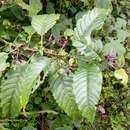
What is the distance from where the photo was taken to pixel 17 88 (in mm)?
1274

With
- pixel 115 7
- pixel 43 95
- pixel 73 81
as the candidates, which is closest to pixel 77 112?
pixel 73 81

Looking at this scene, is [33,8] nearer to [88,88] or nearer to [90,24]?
[90,24]

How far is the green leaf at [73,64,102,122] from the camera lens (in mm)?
1132

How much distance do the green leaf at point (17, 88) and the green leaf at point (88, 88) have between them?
0.42ft

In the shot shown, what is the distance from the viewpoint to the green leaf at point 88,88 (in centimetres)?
113

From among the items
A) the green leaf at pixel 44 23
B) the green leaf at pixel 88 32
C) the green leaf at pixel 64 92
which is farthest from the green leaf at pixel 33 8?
the green leaf at pixel 64 92

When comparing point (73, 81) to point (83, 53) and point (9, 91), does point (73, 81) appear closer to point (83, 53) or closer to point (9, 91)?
point (83, 53)

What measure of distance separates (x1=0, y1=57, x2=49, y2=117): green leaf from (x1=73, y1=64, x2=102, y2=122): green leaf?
0.13m

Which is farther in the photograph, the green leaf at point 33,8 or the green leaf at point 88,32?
the green leaf at point 33,8

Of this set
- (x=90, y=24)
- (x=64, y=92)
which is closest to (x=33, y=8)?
(x=90, y=24)

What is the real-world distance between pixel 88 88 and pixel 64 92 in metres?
0.13

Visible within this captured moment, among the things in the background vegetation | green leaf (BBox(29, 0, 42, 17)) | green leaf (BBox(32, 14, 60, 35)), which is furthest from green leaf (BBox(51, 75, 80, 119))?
green leaf (BBox(29, 0, 42, 17))

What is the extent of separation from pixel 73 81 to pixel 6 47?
1.92 ft

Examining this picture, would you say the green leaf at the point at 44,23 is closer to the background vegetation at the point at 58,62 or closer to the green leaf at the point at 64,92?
the background vegetation at the point at 58,62
